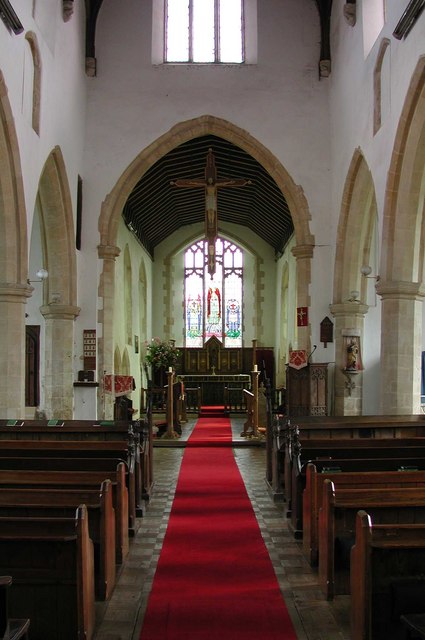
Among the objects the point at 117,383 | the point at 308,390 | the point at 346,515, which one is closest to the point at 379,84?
the point at 308,390

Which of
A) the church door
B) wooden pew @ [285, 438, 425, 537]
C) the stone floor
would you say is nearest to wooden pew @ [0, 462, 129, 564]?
the stone floor

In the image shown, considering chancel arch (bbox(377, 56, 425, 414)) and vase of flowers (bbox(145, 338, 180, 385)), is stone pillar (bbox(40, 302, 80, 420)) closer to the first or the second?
chancel arch (bbox(377, 56, 425, 414))

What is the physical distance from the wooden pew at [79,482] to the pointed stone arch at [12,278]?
4449mm

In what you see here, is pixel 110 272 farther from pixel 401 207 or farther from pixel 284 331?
pixel 284 331

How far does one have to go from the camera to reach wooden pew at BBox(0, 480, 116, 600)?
3859 mm

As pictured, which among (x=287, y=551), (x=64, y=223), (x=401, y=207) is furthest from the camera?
(x=64, y=223)

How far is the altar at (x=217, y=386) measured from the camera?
19.8 m

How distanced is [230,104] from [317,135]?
5.72 feet

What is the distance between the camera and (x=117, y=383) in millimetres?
12820

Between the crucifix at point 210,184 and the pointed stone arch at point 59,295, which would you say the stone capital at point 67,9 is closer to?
the pointed stone arch at point 59,295

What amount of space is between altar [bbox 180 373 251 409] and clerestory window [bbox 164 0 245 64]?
9.29 metres

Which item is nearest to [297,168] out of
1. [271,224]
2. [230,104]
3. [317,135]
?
[317,135]

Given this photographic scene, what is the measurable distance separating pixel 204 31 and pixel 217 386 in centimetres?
1019

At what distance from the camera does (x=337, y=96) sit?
1257cm
